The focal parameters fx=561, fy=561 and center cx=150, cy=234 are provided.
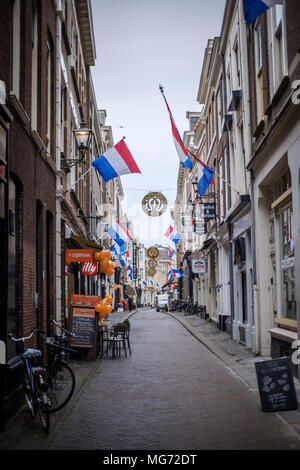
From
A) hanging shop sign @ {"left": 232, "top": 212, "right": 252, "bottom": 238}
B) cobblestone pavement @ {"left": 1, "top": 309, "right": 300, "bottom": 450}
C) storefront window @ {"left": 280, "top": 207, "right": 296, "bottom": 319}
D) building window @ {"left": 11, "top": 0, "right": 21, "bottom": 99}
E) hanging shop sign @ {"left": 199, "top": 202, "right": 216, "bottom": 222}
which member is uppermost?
building window @ {"left": 11, "top": 0, "right": 21, "bottom": 99}

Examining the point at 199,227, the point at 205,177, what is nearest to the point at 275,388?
the point at 205,177

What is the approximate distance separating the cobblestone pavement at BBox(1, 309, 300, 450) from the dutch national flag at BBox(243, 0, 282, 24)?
6.58 m

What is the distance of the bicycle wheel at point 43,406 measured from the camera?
7.41 metres

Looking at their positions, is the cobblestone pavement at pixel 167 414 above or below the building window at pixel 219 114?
below

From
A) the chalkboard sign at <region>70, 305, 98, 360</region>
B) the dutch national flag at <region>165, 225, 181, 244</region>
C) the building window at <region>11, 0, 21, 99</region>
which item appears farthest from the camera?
the dutch national flag at <region>165, 225, 181, 244</region>

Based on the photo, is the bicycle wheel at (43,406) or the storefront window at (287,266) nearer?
the bicycle wheel at (43,406)

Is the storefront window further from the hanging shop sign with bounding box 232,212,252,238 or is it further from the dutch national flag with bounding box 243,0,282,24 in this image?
the dutch national flag with bounding box 243,0,282,24

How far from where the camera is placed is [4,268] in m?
8.02

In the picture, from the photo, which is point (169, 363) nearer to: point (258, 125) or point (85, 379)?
point (85, 379)

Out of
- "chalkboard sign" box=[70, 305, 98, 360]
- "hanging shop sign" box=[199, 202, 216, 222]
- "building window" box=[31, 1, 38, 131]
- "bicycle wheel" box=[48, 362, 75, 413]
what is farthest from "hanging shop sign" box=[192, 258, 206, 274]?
"bicycle wheel" box=[48, 362, 75, 413]

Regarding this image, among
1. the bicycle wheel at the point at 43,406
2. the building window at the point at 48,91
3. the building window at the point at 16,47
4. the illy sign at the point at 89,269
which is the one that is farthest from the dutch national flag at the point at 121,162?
the bicycle wheel at the point at 43,406

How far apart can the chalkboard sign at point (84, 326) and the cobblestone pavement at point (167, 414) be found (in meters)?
1.26

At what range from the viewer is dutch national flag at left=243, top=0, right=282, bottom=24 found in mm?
9414

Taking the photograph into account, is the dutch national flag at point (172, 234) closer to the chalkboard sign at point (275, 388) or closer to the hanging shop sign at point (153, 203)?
the hanging shop sign at point (153, 203)
